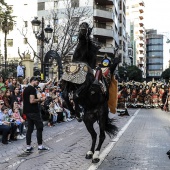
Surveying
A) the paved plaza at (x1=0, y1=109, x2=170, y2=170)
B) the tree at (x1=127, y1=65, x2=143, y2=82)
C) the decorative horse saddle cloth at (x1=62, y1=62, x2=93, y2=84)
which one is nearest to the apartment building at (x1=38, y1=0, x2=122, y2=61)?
the tree at (x1=127, y1=65, x2=143, y2=82)

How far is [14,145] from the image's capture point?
10789 mm

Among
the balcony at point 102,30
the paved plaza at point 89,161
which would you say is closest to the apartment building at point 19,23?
the balcony at point 102,30

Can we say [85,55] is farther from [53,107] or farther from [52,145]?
[53,107]

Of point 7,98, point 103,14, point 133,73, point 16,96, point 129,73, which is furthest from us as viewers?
point 133,73

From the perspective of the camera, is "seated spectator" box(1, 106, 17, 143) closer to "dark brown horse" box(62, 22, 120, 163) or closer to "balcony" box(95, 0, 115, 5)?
"dark brown horse" box(62, 22, 120, 163)

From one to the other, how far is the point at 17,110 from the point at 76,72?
5658 millimetres

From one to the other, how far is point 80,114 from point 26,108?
1788 mm

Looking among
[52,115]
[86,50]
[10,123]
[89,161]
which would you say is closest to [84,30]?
[86,50]

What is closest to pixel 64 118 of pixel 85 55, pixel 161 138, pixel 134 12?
pixel 161 138

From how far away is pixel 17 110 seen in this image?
12.9m

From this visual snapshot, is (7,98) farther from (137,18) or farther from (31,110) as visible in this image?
(137,18)

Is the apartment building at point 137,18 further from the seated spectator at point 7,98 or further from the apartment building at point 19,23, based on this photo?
the seated spectator at point 7,98

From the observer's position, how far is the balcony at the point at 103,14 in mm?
53263

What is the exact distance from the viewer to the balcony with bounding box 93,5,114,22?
2097 inches
